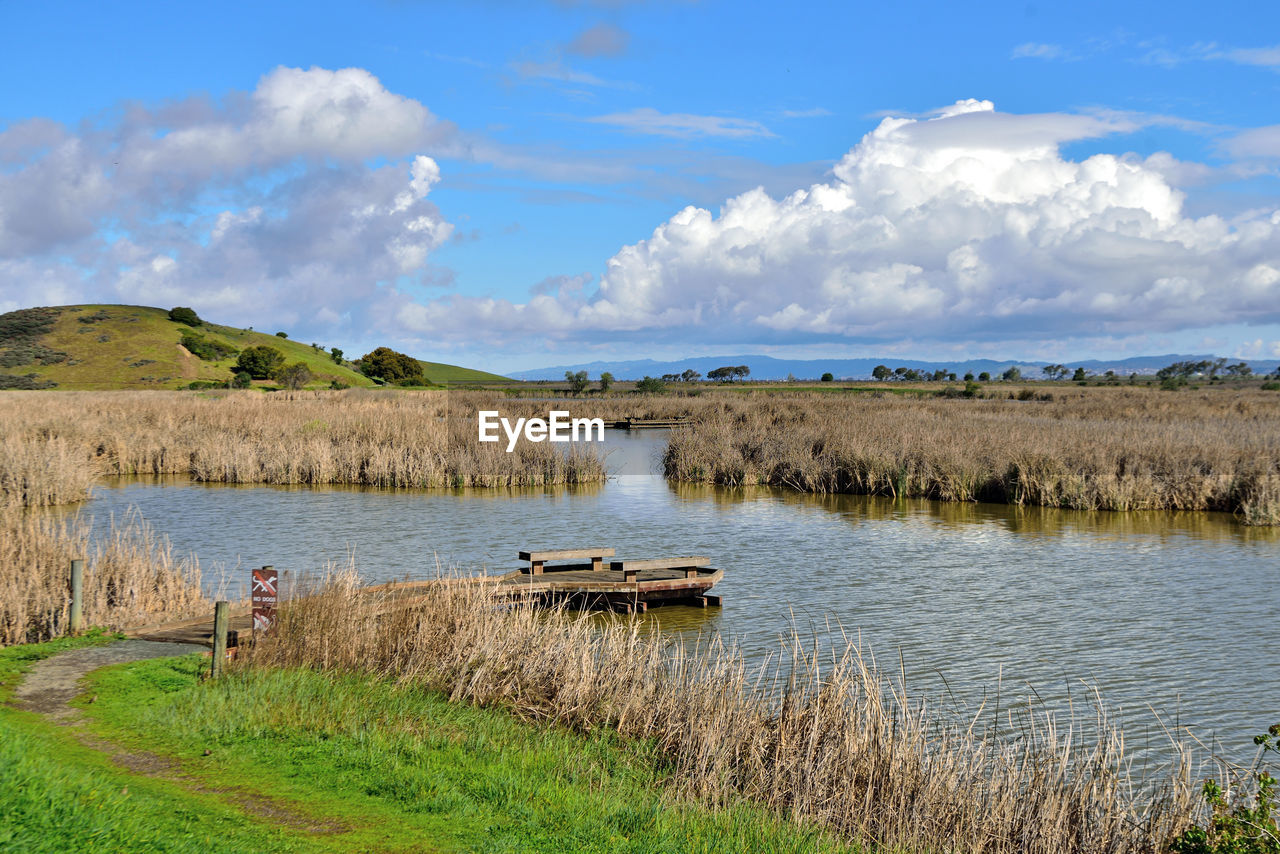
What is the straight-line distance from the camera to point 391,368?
11975 centimetres

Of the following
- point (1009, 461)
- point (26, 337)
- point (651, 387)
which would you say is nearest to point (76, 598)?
point (1009, 461)

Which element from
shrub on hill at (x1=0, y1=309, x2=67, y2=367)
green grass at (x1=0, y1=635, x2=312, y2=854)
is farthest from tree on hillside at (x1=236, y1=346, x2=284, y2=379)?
green grass at (x1=0, y1=635, x2=312, y2=854)

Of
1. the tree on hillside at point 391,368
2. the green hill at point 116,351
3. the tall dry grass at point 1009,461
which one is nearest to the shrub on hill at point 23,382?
the green hill at point 116,351

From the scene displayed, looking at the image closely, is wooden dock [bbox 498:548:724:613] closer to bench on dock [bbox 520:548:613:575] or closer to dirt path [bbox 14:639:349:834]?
bench on dock [bbox 520:548:613:575]

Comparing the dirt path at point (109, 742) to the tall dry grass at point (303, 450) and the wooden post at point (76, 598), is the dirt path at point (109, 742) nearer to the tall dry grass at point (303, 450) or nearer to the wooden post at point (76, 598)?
the wooden post at point (76, 598)

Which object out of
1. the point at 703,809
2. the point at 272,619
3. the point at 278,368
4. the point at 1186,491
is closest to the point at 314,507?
the point at 272,619

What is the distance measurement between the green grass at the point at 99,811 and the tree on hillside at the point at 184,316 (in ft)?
357

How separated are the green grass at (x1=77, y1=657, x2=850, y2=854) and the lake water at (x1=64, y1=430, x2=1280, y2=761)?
11.9 feet

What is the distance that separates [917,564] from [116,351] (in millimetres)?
90727

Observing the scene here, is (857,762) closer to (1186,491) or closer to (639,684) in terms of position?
(639,684)

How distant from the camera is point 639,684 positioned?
29.8 feet

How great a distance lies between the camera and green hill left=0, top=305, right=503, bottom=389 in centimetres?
8356

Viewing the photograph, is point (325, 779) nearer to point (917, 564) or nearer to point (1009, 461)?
point (917, 564)


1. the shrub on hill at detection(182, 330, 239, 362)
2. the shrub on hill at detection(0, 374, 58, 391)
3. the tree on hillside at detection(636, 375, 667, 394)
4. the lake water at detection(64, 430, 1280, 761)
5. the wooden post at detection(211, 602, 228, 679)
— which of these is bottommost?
the lake water at detection(64, 430, 1280, 761)
